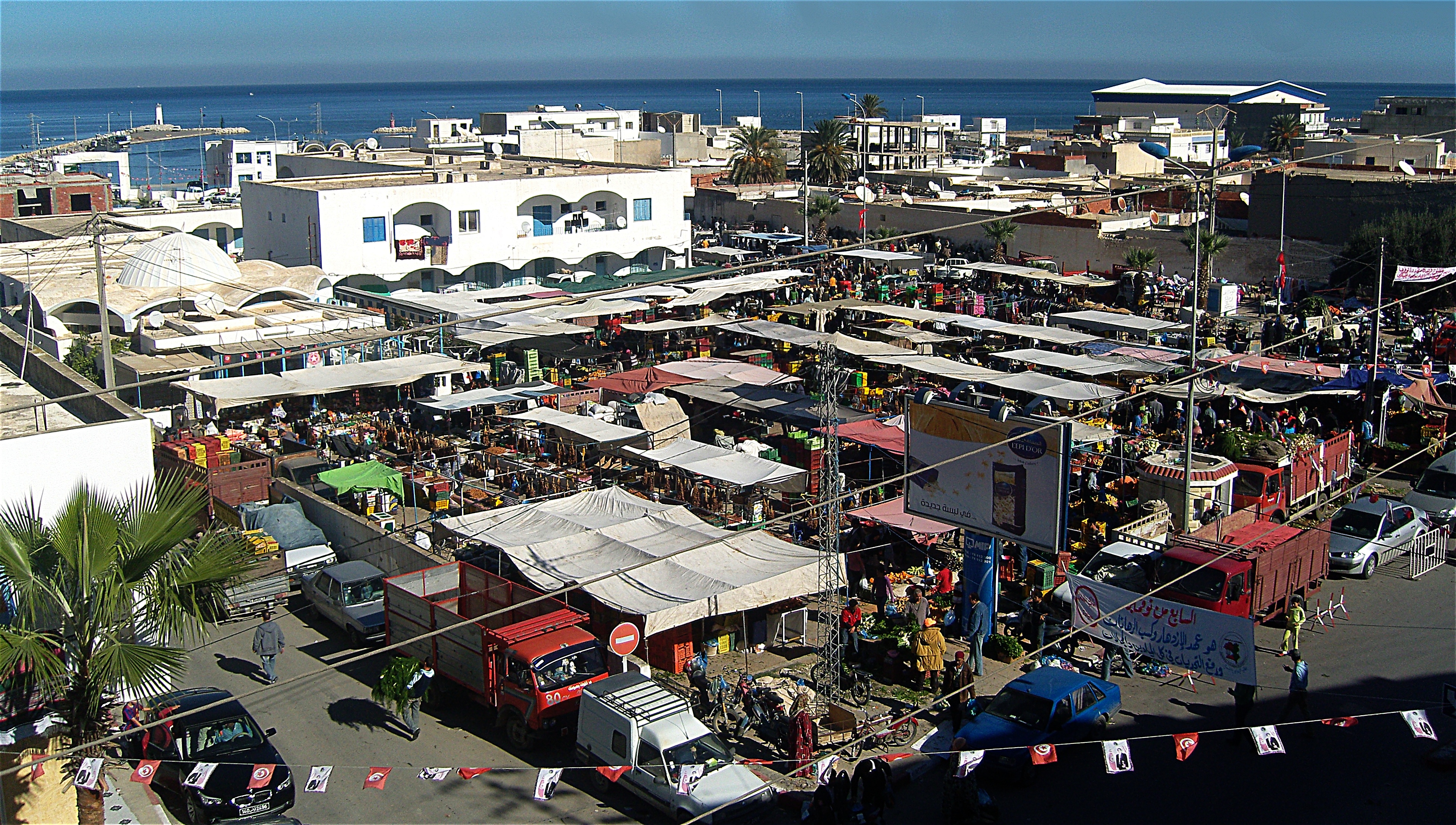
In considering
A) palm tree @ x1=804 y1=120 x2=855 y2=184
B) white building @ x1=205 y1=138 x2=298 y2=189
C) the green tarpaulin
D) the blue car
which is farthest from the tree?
white building @ x1=205 y1=138 x2=298 y2=189

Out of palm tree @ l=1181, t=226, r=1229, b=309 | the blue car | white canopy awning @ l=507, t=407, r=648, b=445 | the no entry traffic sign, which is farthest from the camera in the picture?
palm tree @ l=1181, t=226, r=1229, b=309

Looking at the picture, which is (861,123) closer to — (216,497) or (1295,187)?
(1295,187)

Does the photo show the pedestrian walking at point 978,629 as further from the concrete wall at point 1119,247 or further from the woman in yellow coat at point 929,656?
the concrete wall at point 1119,247

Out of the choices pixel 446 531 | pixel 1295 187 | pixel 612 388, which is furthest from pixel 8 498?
pixel 1295 187

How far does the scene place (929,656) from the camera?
40.1 ft

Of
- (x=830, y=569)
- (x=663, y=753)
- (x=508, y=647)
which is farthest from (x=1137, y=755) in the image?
(x=508, y=647)

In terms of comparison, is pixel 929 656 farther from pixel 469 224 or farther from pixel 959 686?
pixel 469 224

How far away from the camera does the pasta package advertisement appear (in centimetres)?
1170

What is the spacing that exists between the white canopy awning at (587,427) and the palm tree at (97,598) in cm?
1064

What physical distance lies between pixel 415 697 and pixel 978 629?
5823 mm

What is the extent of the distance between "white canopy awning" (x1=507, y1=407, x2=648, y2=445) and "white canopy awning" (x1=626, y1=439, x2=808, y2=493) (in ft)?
1.17

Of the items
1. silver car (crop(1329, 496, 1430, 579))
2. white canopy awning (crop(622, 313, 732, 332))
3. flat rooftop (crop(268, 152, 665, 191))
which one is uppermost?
flat rooftop (crop(268, 152, 665, 191))

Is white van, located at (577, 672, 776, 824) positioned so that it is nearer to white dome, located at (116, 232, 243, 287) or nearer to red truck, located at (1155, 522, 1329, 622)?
red truck, located at (1155, 522, 1329, 622)

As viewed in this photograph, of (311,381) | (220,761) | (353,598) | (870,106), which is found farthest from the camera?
(870,106)
